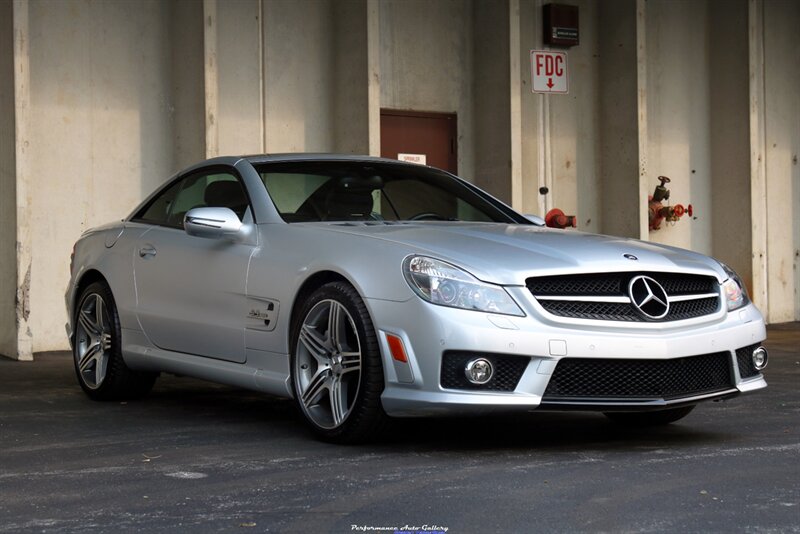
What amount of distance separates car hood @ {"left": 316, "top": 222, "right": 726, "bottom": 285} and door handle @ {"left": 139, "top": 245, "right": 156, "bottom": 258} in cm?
136

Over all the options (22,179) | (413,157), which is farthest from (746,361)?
(413,157)

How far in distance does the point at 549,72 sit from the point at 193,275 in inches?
265

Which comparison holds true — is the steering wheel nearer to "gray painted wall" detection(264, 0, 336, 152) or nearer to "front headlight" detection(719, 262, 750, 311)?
"front headlight" detection(719, 262, 750, 311)

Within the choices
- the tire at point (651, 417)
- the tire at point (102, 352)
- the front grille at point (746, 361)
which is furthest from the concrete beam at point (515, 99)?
the front grille at point (746, 361)

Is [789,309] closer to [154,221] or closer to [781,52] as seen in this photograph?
[781,52]

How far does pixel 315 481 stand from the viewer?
4.77 metres

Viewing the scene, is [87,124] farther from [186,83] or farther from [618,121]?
[618,121]

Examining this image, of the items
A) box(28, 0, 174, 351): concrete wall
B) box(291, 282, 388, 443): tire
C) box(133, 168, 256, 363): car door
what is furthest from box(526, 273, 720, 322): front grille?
box(28, 0, 174, 351): concrete wall

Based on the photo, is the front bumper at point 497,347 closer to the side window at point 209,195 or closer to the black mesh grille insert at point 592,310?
the black mesh grille insert at point 592,310

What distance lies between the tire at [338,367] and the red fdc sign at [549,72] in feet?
22.9

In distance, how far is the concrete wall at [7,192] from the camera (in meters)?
10.3

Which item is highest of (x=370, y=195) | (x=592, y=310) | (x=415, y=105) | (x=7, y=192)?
(x=415, y=105)

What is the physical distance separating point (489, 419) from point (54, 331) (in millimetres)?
5437

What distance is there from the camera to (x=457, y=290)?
17.4 ft
